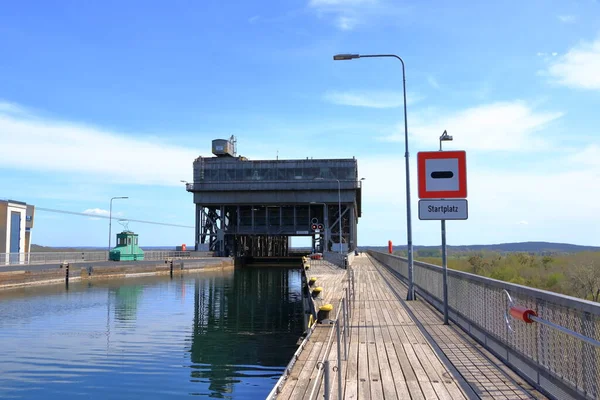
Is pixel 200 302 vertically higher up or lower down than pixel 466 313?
lower down

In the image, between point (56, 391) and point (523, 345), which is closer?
point (523, 345)

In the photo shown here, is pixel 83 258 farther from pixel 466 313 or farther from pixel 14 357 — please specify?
pixel 466 313

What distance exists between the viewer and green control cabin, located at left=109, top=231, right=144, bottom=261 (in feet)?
187

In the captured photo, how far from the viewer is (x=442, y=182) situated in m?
13.2

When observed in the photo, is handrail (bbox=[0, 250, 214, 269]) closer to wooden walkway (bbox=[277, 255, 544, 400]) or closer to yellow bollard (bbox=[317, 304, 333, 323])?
yellow bollard (bbox=[317, 304, 333, 323])

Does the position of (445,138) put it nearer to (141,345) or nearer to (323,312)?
(323,312)

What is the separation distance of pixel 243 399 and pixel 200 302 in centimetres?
2071

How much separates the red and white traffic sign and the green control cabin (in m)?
50.4

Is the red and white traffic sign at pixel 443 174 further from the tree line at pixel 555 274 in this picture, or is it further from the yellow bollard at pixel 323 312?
the tree line at pixel 555 274

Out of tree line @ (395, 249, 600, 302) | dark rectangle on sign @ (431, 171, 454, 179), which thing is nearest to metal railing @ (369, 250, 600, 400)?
dark rectangle on sign @ (431, 171, 454, 179)

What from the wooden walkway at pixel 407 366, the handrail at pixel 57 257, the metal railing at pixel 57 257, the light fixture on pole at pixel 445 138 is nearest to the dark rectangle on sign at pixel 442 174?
the light fixture on pole at pixel 445 138

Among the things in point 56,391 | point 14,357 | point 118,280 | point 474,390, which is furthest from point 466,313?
point 118,280

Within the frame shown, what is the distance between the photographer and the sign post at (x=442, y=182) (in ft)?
43.0

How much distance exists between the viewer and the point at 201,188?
78.3 m
